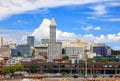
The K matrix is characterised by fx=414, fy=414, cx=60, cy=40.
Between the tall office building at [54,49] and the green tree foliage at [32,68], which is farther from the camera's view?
the tall office building at [54,49]

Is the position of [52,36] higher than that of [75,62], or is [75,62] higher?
[52,36]

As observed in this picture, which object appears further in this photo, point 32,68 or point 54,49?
point 54,49

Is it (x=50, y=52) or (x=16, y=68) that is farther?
(x=50, y=52)

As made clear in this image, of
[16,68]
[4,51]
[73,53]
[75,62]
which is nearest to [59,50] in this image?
[73,53]

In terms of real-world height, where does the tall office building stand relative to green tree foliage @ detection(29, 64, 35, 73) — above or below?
above

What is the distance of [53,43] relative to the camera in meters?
174

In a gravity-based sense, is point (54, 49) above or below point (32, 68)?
above

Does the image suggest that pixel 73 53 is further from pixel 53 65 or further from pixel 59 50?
pixel 53 65

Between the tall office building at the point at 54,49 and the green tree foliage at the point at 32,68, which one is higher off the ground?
the tall office building at the point at 54,49

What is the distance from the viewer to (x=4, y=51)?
19162cm

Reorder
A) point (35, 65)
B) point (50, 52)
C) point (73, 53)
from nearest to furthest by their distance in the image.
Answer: point (35, 65)
point (50, 52)
point (73, 53)

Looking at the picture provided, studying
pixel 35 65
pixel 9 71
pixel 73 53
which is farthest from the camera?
pixel 73 53

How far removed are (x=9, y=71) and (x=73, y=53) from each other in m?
92.0

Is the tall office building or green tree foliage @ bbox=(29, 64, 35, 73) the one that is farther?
the tall office building
